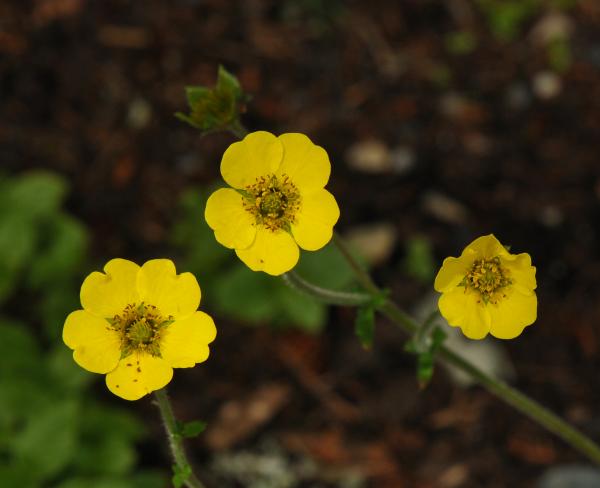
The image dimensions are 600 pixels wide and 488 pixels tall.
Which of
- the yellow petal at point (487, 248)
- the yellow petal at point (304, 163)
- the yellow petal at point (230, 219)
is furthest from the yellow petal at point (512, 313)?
the yellow petal at point (230, 219)

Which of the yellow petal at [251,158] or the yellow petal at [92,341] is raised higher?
the yellow petal at [251,158]

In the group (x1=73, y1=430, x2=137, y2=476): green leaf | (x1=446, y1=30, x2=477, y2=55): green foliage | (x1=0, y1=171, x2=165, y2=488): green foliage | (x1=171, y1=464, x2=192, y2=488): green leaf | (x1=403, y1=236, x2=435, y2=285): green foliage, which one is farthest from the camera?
(x1=446, y1=30, x2=477, y2=55): green foliage

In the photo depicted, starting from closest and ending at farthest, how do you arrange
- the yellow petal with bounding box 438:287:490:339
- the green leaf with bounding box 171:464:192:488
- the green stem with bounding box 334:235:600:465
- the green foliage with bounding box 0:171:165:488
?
the green leaf with bounding box 171:464:192:488, the yellow petal with bounding box 438:287:490:339, the green stem with bounding box 334:235:600:465, the green foliage with bounding box 0:171:165:488

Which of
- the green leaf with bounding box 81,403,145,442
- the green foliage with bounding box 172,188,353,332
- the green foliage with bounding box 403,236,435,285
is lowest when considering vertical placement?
the green leaf with bounding box 81,403,145,442

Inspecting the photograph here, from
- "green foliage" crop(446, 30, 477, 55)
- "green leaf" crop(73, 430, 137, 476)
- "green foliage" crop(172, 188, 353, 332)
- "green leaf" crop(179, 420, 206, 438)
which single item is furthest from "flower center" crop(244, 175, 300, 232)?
"green foliage" crop(446, 30, 477, 55)

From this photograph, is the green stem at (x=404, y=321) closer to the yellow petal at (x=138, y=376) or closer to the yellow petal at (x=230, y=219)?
the yellow petal at (x=230, y=219)

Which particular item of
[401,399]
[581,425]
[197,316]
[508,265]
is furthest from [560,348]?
[197,316]

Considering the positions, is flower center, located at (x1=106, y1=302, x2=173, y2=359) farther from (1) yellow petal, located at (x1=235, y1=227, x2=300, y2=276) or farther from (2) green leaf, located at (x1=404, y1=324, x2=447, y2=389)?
(2) green leaf, located at (x1=404, y1=324, x2=447, y2=389)

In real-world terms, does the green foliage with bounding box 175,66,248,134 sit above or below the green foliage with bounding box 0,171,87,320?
below
